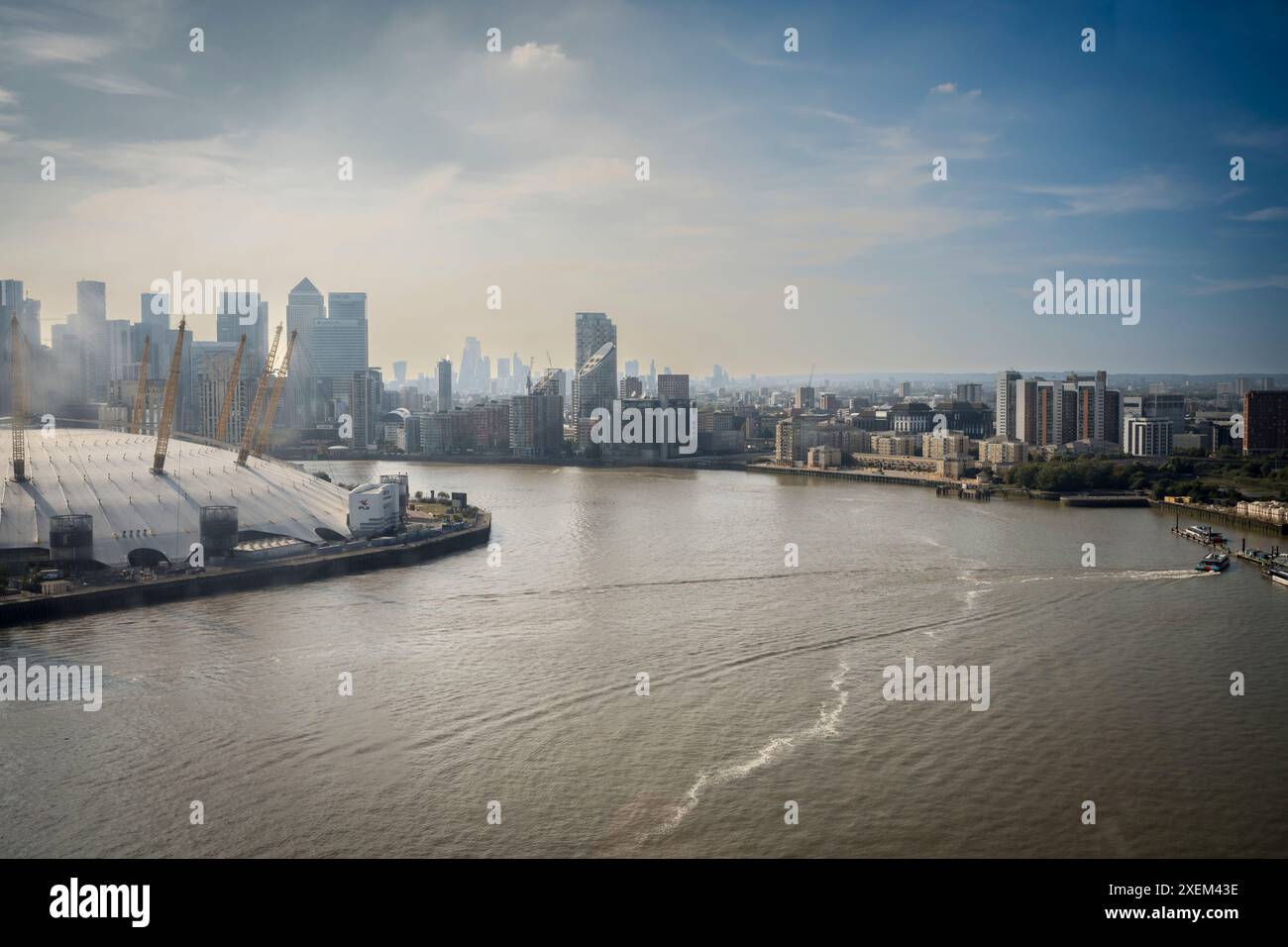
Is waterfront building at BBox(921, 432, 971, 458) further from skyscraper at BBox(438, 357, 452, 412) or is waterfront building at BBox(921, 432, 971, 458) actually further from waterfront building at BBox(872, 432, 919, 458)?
skyscraper at BBox(438, 357, 452, 412)

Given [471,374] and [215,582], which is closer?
[215,582]

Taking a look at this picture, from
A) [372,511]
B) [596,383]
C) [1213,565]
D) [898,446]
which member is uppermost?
[596,383]

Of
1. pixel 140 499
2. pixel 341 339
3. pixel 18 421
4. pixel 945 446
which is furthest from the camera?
pixel 341 339

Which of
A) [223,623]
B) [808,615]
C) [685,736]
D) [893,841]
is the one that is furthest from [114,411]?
[893,841]

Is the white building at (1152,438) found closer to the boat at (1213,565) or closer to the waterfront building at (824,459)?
the waterfront building at (824,459)

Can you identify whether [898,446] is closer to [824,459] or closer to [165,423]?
[824,459]

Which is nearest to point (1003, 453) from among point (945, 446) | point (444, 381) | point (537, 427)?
point (945, 446)

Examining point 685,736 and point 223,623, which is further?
point 223,623

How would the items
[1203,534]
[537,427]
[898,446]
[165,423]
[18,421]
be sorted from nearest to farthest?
1. [18,421]
2. [165,423]
3. [1203,534]
4. [898,446]
5. [537,427]

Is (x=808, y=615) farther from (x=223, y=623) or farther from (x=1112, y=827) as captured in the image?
(x=223, y=623)
